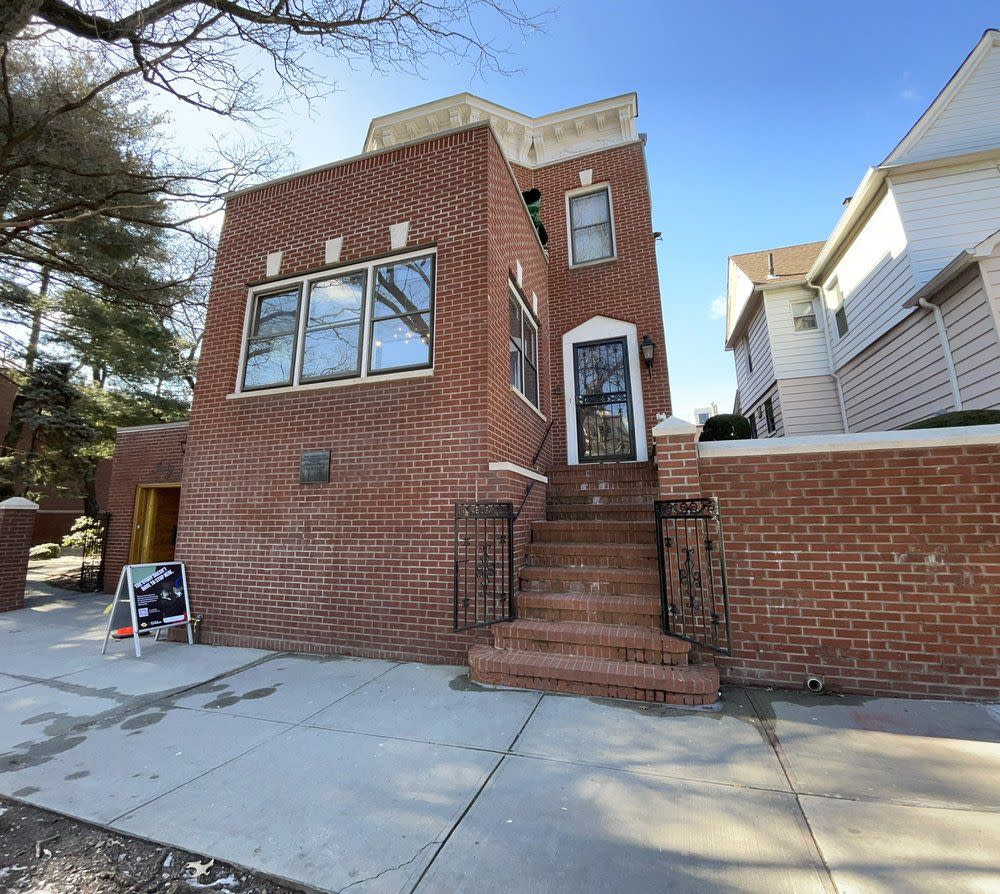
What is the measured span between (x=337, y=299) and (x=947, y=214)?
30.3ft

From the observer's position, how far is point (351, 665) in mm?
4195

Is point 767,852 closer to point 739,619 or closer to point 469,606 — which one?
point 739,619

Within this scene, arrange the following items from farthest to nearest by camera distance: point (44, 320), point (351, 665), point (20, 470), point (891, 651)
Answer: point (20, 470)
point (44, 320)
point (351, 665)
point (891, 651)

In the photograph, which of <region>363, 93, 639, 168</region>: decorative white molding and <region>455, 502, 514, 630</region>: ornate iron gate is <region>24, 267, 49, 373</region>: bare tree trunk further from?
<region>455, 502, 514, 630</region>: ornate iron gate

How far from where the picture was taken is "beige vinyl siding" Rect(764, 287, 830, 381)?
1027cm

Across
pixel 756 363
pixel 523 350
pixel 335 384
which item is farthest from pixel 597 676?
pixel 756 363

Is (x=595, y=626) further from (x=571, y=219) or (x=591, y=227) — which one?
(x=571, y=219)

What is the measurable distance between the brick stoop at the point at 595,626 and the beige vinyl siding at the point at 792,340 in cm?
771

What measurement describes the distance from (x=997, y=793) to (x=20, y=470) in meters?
17.5

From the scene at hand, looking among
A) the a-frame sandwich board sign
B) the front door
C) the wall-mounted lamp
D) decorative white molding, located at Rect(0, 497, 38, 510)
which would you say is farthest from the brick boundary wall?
decorative white molding, located at Rect(0, 497, 38, 510)

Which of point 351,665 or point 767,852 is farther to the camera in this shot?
point 351,665

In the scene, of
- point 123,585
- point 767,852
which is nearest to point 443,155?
point 123,585

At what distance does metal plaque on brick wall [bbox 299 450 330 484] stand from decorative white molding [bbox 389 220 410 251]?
2.52 meters

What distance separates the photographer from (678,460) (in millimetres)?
3814
